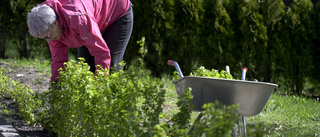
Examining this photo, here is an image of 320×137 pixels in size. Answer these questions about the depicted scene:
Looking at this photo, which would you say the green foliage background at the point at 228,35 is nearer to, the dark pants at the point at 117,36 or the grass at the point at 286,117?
the grass at the point at 286,117

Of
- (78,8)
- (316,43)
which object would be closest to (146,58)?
(316,43)

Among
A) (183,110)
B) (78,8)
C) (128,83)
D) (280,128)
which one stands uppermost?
(78,8)

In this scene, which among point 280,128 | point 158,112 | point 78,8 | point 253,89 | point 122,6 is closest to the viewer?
point 158,112

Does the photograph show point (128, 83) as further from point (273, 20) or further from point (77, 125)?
point (273, 20)

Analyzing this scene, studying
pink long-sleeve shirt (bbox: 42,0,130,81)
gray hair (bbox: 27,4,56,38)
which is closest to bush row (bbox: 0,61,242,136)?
pink long-sleeve shirt (bbox: 42,0,130,81)

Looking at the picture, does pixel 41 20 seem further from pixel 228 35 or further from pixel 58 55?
pixel 228 35

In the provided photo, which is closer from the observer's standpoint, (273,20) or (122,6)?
(122,6)

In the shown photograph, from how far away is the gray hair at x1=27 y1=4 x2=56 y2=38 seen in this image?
2.68 meters

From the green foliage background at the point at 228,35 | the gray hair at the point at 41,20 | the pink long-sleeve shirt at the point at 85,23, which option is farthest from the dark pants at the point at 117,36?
the green foliage background at the point at 228,35

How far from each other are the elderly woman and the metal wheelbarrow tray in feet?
2.84

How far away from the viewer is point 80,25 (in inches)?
108

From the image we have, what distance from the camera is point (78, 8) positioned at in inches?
110

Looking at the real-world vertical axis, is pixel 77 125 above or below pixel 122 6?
below

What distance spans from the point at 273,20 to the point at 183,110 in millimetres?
5996
